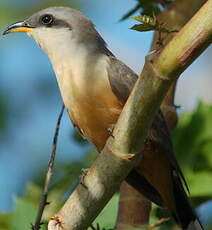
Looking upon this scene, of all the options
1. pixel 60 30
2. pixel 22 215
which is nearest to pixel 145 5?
pixel 60 30

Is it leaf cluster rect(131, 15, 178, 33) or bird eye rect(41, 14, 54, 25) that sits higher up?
leaf cluster rect(131, 15, 178, 33)

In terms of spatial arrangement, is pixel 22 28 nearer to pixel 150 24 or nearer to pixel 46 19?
pixel 46 19

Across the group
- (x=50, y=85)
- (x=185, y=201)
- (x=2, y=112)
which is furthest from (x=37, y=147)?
(x=185, y=201)

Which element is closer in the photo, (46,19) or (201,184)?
(201,184)

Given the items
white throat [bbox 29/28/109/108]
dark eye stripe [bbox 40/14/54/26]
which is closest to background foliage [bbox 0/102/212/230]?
white throat [bbox 29/28/109/108]

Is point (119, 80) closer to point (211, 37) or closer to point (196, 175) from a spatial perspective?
point (196, 175)

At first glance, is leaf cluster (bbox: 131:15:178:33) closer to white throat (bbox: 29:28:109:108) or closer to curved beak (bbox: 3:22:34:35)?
white throat (bbox: 29:28:109:108)

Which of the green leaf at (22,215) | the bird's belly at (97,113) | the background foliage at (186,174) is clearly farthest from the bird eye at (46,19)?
the green leaf at (22,215)

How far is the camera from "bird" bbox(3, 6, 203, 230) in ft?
10.9

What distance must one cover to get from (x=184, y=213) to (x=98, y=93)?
0.95 m

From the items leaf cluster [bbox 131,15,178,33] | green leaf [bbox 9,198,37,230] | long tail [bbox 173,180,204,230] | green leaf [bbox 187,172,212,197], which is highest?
leaf cluster [bbox 131,15,178,33]

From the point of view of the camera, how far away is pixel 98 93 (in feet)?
10.8

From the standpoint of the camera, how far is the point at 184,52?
1729 mm

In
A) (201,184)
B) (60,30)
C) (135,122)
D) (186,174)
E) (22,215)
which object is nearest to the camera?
(135,122)
